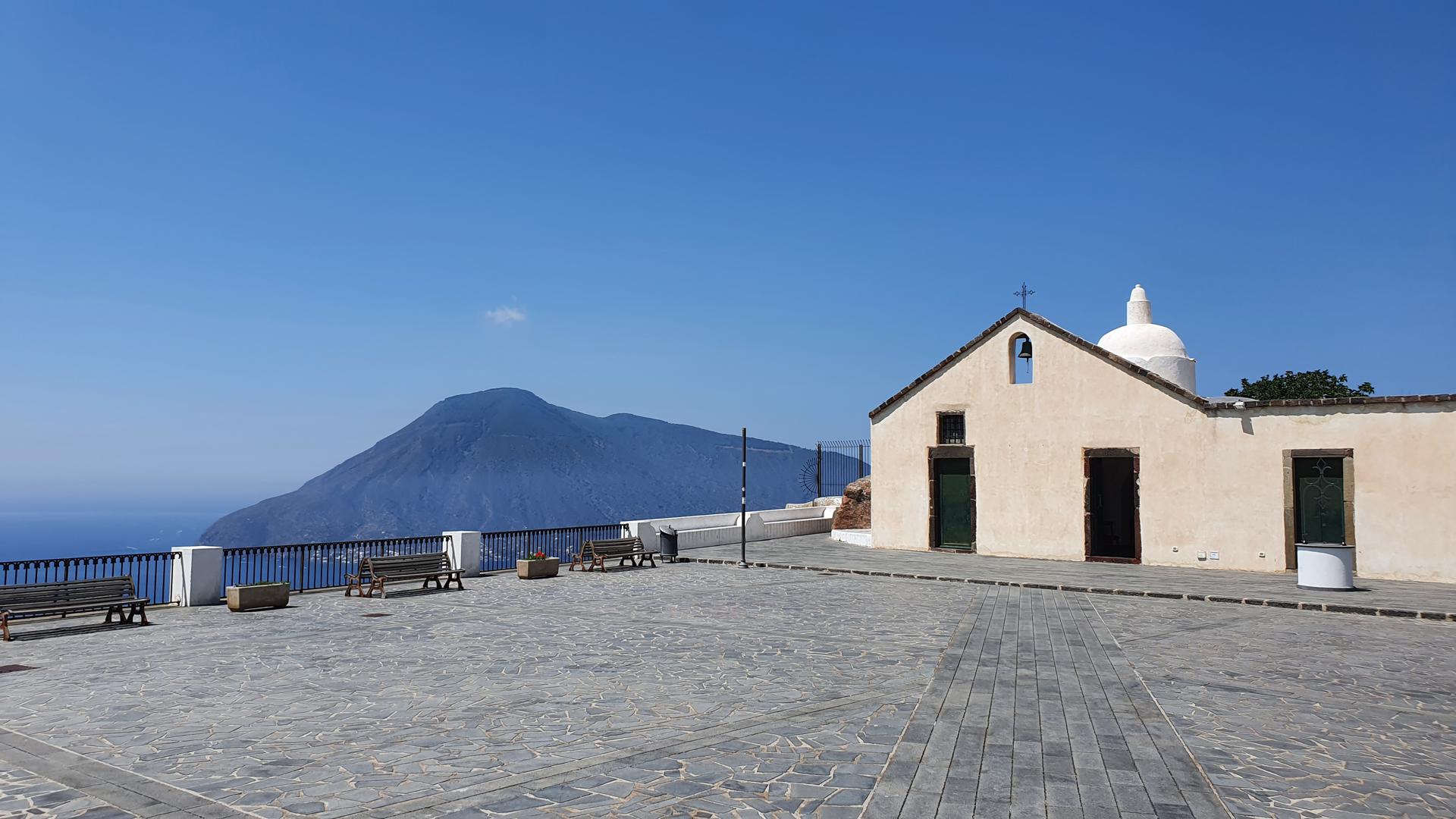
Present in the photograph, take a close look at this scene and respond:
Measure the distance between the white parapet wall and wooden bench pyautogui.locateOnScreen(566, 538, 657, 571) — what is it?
67.6 inches

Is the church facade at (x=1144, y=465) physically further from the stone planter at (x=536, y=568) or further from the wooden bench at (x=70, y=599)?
the wooden bench at (x=70, y=599)

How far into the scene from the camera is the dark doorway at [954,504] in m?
26.4

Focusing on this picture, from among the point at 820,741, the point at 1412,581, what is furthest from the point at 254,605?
the point at 1412,581

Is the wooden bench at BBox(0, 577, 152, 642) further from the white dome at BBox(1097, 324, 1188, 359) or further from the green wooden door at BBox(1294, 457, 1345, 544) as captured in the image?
the white dome at BBox(1097, 324, 1188, 359)

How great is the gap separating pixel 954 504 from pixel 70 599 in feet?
69.4

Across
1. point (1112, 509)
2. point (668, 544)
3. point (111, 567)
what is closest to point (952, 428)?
point (1112, 509)

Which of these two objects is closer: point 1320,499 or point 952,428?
point 1320,499

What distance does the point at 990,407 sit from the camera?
86.1 feet

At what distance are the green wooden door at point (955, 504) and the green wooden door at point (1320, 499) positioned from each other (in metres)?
8.08

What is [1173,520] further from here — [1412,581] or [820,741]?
[820,741]

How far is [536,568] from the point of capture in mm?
20969

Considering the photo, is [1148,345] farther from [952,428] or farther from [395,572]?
[395,572]

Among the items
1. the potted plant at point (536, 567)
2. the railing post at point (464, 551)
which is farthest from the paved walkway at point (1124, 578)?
the railing post at point (464, 551)

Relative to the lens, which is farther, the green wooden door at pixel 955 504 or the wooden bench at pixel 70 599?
the green wooden door at pixel 955 504
